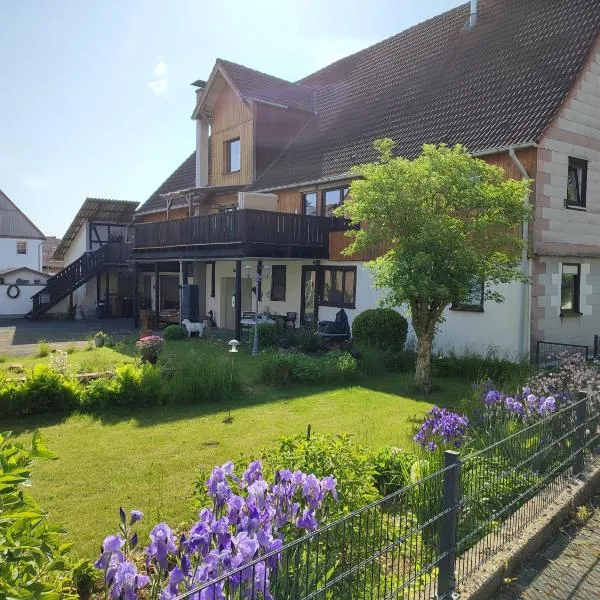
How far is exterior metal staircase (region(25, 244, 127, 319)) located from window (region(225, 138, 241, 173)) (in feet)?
26.4

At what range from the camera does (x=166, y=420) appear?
8.95 m

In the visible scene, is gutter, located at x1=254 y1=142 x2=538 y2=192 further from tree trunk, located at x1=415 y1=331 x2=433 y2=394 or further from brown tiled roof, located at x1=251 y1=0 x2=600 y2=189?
tree trunk, located at x1=415 y1=331 x2=433 y2=394

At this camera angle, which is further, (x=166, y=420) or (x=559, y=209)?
(x=559, y=209)

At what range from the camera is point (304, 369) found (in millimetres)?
11992

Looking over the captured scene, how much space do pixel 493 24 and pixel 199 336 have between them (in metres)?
15.0

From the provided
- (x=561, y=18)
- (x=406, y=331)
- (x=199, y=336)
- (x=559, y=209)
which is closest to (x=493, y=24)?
(x=561, y=18)

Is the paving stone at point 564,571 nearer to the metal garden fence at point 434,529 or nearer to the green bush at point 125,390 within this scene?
the metal garden fence at point 434,529

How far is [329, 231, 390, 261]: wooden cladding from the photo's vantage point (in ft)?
56.2

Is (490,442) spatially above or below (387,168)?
below

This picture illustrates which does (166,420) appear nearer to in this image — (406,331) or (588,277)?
(406,331)

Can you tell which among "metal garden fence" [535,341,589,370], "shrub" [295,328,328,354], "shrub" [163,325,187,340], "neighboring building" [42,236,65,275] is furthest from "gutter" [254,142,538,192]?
"neighboring building" [42,236,65,275]

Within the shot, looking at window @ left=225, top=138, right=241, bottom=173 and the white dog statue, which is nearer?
the white dog statue

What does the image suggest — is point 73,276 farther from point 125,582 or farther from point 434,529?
point 125,582

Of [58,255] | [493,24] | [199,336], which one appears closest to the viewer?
[493,24]
